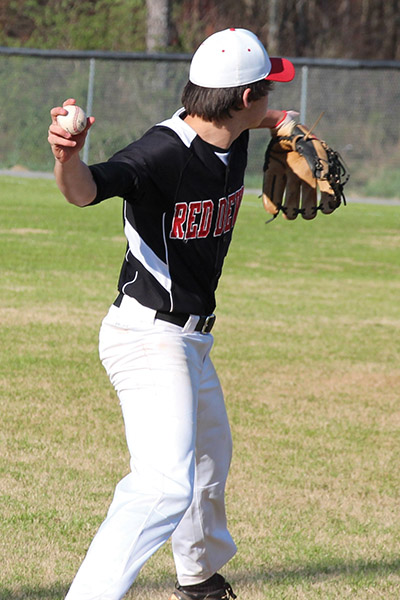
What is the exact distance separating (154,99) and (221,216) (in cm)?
2291

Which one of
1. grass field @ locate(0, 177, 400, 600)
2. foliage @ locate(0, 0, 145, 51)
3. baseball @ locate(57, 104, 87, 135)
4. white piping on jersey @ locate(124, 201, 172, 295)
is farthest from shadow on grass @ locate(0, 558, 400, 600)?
foliage @ locate(0, 0, 145, 51)

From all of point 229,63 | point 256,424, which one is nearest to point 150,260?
point 229,63

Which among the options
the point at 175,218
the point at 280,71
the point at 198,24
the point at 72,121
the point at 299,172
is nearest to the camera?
the point at 72,121

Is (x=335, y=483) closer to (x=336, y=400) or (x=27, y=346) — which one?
(x=336, y=400)

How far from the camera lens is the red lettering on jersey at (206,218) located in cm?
366

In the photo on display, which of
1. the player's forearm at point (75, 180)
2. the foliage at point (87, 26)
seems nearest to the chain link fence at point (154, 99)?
the foliage at point (87, 26)

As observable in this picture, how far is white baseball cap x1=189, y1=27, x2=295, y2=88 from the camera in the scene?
3.60 m

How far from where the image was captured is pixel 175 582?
4.27m

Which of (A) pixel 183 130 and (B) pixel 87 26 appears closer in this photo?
(A) pixel 183 130

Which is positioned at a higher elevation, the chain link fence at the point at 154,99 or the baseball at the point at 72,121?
the baseball at the point at 72,121

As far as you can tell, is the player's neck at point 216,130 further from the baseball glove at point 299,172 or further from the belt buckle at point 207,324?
the baseball glove at point 299,172

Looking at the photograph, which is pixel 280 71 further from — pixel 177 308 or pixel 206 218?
pixel 177 308

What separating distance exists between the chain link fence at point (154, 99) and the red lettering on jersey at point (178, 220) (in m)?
21.7

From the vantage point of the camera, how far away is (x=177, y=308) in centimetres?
360
